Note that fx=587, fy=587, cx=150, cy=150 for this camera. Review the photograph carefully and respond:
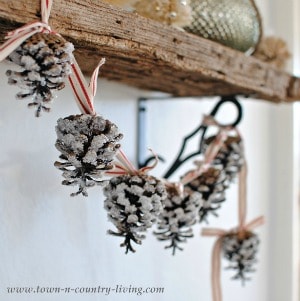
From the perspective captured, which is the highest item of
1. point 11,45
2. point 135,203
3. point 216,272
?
point 11,45

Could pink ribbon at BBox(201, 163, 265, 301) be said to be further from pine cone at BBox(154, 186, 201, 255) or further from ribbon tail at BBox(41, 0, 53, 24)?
ribbon tail at BBox(41, 0, 53, 24)

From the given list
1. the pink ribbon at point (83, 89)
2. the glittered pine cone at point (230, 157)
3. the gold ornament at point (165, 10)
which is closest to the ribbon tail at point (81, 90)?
the pink ribbon at point (83, 89)

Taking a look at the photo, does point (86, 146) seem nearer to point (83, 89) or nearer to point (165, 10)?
point (83, 89)

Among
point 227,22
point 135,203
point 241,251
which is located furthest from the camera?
point 241,251

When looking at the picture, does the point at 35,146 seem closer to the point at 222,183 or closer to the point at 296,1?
the point at 222,183

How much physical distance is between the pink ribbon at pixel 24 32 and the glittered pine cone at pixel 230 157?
0.33m

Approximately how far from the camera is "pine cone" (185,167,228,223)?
0.60m

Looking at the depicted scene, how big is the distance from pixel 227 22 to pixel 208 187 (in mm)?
167

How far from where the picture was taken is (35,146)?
1.70 ft

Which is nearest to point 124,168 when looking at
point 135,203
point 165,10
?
point 135,203

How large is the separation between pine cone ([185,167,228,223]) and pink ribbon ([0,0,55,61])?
0.91 feet

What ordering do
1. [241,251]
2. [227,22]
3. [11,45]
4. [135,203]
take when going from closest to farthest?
[11,45] → [135,203] → [227,22] → [241,251]

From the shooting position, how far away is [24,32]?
1.17ft

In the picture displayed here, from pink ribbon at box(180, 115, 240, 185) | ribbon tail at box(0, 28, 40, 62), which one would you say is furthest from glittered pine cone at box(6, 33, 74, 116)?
pink ribbon at box(180, 115, 240, 185)
